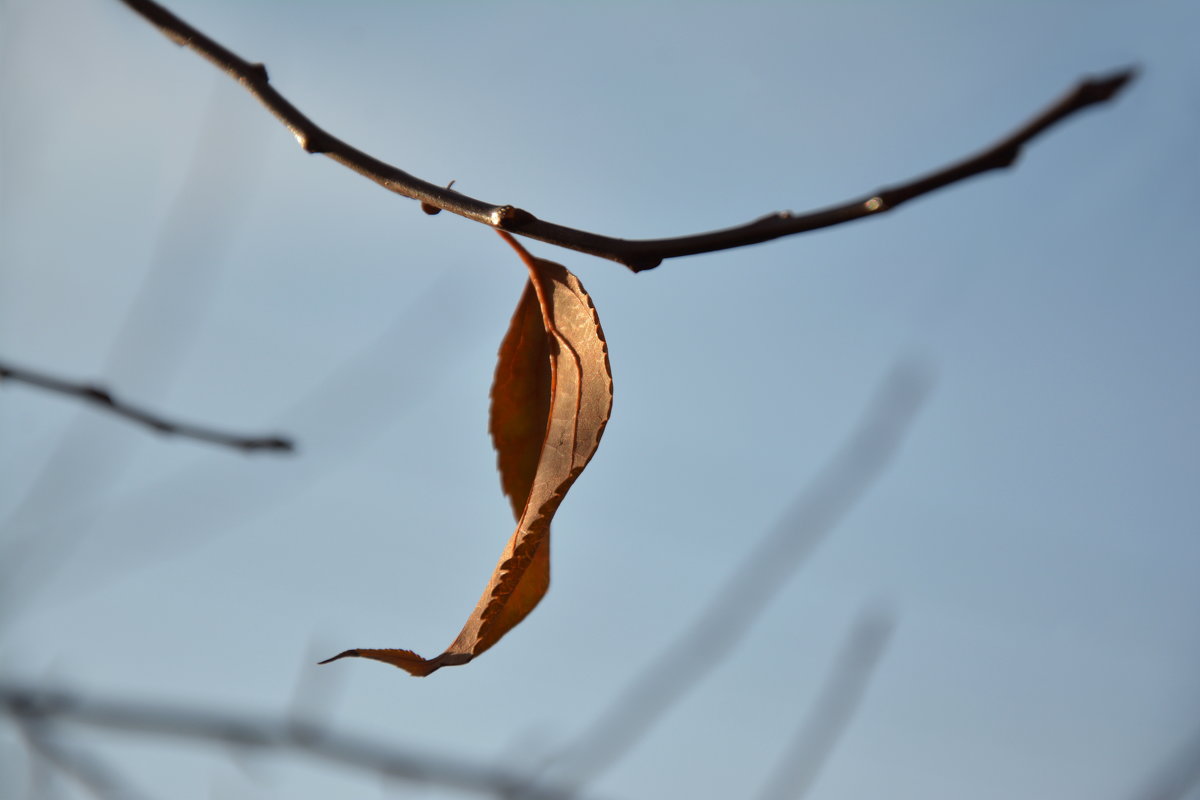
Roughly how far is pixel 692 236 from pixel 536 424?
0.22 meters

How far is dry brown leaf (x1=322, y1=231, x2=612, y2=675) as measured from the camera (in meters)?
0.45

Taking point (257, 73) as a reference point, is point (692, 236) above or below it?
below

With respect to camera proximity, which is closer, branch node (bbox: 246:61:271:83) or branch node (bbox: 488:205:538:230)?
branch node (bbox: 488:205:538:230)

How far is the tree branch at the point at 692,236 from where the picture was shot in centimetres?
36

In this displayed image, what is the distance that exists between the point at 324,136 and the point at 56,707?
106 centimetres

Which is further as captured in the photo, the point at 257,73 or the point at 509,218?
the point at 257,73

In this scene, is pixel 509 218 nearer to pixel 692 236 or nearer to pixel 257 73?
pixel 692 236

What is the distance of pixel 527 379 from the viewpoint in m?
0.58

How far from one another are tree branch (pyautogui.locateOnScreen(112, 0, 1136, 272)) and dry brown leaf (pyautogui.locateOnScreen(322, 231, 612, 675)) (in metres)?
0.07

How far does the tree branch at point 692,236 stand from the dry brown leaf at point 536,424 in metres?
0.07

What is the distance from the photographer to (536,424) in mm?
581

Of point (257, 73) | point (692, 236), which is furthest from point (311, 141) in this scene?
point (692, 236)

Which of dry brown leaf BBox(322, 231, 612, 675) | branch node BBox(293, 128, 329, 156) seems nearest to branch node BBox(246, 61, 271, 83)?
branch node BBox(293, 128, 329, 156)

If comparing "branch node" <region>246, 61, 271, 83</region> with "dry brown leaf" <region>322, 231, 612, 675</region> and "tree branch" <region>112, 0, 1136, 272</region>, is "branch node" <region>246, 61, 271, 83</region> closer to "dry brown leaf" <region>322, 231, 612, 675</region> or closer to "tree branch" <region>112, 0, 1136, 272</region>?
"tree branch" <region>112, 0, 1136, 272</region>
